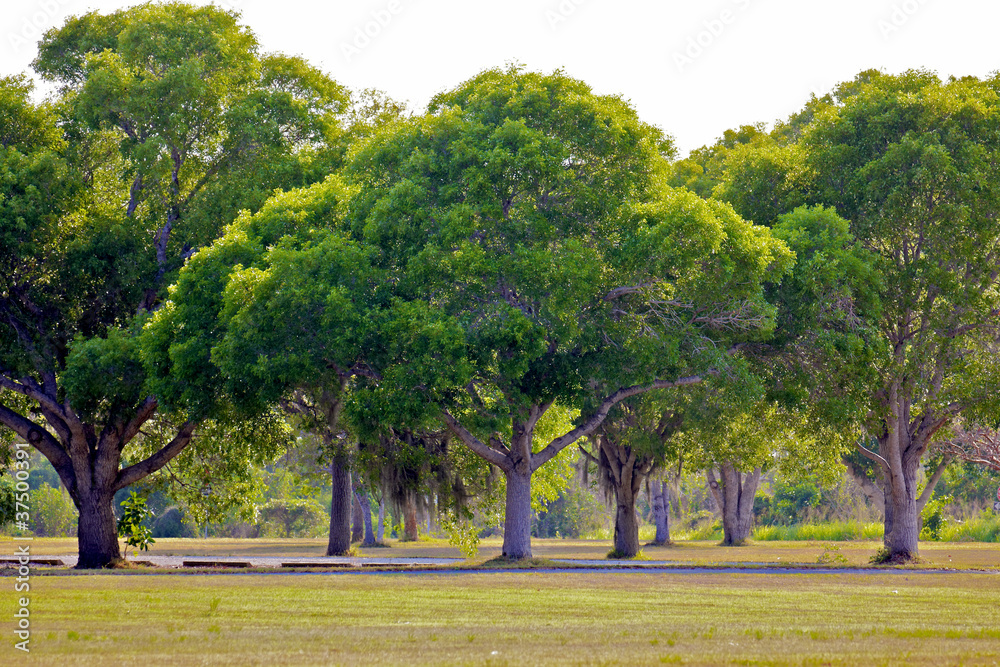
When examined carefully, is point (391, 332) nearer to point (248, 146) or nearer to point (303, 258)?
point (303, 258)

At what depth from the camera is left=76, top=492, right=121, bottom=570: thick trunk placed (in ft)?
105

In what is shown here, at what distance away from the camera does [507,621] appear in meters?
15.1

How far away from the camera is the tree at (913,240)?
1258 inches

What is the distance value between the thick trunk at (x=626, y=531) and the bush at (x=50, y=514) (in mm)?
56755

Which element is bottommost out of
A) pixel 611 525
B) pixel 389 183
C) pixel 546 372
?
pixel 611 525

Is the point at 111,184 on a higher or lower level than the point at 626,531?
higher

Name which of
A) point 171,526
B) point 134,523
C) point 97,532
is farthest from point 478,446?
point 171,526

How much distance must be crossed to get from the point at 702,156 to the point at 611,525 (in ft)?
228

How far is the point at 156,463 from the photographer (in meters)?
33.4

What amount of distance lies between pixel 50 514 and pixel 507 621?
7884 cm

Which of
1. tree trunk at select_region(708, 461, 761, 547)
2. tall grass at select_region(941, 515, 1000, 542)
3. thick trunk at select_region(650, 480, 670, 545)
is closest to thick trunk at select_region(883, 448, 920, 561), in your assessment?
tree trunk at select_region(708, 461, 761, 547)

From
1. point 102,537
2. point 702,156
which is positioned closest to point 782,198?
point 702,156

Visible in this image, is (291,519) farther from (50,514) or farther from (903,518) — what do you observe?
(903,518)

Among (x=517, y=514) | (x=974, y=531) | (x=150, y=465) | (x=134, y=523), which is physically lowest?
(x=974, y=531)
